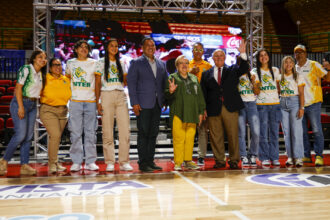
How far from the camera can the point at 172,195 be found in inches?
106

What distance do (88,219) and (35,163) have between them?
9.99 feet

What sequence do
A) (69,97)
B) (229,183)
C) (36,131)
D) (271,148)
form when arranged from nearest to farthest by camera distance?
(229,183) < (69,97) < (271,148) < (36,131)

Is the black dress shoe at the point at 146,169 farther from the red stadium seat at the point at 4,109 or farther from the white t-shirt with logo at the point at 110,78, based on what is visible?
the red stadium seat at the point at 4,109

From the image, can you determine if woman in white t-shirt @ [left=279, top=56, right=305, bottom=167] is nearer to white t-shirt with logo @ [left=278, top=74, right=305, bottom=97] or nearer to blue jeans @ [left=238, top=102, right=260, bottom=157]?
white t-shirt with logo @ [left=278, top=74, right=305, bottom=97]

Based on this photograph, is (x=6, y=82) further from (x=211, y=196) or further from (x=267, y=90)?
(x=211, y=196)

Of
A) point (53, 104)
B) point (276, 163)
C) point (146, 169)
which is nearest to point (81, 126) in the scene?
point (53, 104)

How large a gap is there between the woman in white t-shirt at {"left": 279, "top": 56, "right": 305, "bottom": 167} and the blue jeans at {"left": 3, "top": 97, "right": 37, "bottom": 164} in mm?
3134

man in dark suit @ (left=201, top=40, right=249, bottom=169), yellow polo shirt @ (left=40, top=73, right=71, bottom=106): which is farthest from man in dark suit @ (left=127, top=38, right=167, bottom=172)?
yellow polo shirt @ (left=40, top=73, right=71, bottom=106)

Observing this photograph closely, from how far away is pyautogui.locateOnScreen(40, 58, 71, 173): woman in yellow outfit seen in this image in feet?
12.3

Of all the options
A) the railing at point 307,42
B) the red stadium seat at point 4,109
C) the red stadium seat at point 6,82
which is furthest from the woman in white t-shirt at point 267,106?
the railing at point 307,42

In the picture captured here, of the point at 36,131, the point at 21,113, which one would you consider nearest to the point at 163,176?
the point at 21,113

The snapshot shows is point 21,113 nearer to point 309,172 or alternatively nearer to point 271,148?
point 271,148

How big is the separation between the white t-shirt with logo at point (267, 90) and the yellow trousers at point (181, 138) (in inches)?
38.4

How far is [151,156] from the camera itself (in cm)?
392
